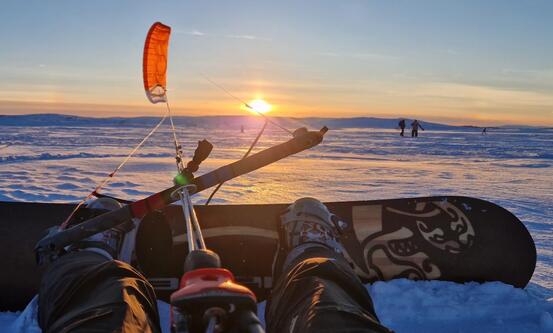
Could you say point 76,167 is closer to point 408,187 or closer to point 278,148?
point 408,187

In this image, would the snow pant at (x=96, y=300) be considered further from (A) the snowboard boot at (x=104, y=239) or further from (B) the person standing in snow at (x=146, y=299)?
(A) the snowboard boot at (x=104, y=239)

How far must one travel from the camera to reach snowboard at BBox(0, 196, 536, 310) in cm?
324

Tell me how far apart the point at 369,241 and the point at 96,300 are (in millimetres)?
2358

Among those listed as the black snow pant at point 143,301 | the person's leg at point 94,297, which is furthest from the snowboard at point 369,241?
the black snow pant at point 143,301

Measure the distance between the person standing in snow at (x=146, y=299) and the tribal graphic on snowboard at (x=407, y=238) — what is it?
116cm

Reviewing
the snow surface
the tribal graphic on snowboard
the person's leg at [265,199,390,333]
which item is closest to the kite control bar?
the person's leg at [265,199,390,333]

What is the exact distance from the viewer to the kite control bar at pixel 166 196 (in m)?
2.11

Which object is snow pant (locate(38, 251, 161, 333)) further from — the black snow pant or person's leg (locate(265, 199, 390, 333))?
person's leg (locate(265, 199, 390, 333))

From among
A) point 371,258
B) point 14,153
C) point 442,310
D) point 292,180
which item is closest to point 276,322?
point 442,310

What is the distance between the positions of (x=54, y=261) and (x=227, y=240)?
1.39 m

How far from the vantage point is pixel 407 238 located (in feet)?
11.7

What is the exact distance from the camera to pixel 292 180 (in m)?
8.62

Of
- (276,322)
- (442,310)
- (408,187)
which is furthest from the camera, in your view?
(408,187)

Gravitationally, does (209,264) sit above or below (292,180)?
above
